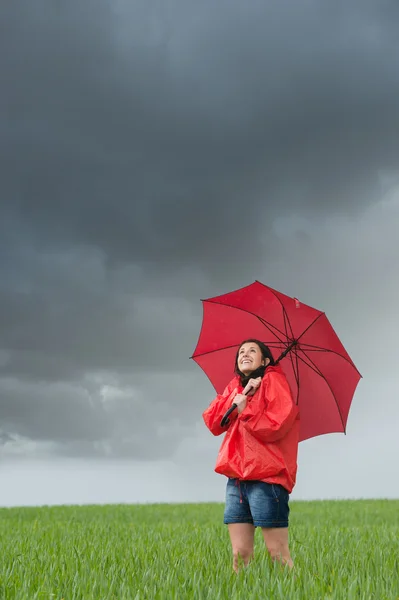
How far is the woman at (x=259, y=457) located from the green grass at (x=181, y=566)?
14.1 inches

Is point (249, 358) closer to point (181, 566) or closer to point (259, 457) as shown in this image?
point (259, 457)

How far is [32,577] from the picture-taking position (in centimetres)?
558

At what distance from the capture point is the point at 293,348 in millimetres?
6227

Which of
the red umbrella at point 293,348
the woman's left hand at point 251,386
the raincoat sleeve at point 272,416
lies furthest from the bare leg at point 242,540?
the red umbrella at point 293,348

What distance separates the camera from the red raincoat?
5.09 metres

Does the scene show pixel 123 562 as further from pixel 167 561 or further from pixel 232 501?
pixel 232 501

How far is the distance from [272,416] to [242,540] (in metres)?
1.12

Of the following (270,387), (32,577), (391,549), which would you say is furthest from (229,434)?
(391,549)

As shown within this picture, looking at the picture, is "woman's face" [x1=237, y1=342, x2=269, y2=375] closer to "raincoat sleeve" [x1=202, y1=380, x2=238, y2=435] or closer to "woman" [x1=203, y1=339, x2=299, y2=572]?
"woman" [x1=203, y1=339, x2=299, y2=572]

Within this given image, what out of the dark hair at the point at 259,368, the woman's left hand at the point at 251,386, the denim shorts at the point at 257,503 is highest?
the dark hair at the point at 259,368

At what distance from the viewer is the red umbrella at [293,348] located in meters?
6.21

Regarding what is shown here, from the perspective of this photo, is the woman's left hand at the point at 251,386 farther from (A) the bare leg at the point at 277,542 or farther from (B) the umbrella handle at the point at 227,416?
(A) the bare leg at the point at 277,542

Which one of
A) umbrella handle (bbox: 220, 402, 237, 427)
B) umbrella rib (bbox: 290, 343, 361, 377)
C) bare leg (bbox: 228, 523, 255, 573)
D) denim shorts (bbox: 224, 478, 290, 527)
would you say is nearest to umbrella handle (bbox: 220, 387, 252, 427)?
umbrella handle (bbox: 220, 402, 237, 427)

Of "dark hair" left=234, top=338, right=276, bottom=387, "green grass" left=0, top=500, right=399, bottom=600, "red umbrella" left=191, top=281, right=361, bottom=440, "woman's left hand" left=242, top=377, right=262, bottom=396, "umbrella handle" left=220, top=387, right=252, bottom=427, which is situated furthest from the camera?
"red umbrella" left=191, top=281, right=361, bottom=440
